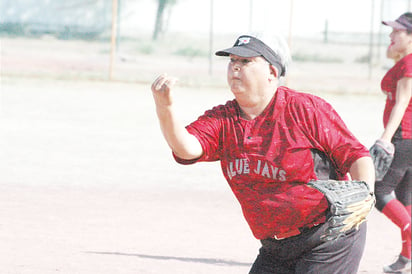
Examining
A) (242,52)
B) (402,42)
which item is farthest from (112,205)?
(242,52)

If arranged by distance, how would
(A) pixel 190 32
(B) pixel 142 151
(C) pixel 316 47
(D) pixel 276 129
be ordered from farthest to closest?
(C) pixel 316 47 → (A) pixel 190 32 → (B) pixel 142 151 → (D) pixel 276 129

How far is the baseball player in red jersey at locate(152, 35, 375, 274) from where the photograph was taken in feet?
12.1

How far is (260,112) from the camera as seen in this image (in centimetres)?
378

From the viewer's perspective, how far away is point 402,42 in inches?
246

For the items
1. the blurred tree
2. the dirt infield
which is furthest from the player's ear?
the blurred tree

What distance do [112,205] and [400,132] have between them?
124 inches

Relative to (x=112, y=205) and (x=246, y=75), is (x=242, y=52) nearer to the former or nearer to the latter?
(x=246, y=75)

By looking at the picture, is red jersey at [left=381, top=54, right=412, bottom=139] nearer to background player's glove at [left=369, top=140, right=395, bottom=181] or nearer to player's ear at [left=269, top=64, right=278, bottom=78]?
background player's glove at [left=369, top=140, right=395, bottom=181]

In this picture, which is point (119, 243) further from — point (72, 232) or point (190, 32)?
point (190, 32)

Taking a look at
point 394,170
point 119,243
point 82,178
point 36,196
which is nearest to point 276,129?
point 394,170

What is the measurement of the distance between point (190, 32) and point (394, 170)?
25.7 m

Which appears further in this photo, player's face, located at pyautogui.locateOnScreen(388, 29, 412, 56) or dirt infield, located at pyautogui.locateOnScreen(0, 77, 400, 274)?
dirt infield, located at pyautogui.locateOnScreen(0, 77, 400, 274)

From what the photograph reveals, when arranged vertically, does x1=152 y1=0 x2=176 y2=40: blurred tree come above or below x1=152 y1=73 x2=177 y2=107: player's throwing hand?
below

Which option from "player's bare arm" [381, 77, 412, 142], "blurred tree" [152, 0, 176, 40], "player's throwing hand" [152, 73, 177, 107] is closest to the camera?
"player's throwing hand" [152, 73, 177, 107]
